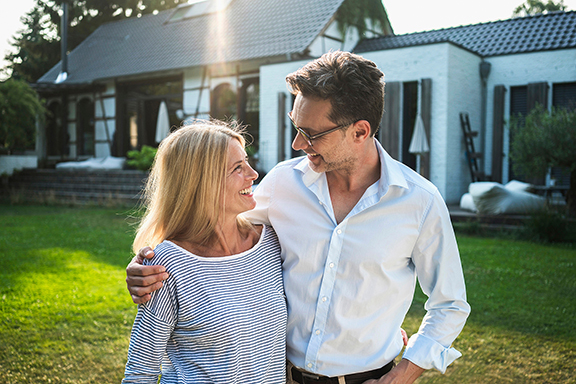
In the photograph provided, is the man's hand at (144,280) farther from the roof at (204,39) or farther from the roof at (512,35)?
the roof at (204,39)

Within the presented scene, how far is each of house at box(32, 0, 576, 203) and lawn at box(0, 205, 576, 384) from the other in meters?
4.83

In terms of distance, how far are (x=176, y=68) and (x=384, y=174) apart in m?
15.5

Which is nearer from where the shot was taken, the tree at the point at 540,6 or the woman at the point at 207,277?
the woman at the point at 207,277

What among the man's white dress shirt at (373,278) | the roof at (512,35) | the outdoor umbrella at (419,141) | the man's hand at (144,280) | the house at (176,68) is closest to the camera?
the man's hand at (144,280)

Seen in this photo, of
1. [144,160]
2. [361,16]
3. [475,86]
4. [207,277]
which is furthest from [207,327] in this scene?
[361,16]

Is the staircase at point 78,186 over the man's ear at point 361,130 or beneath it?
beneath

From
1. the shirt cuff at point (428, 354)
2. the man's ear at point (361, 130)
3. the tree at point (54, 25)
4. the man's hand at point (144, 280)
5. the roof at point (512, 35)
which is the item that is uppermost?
the tree at point (54, 25)

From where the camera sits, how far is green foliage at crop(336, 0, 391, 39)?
15367 mm

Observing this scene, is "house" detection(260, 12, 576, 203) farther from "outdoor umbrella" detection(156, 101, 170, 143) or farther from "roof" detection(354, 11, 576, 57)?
"outdoor umbrella" detection(156, 101, 170, 143)

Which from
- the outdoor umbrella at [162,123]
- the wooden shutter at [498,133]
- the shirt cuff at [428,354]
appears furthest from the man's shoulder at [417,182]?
the outdoor umbrella at [162,123]

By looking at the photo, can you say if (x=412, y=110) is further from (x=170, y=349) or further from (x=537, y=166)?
(x=170, y=349)

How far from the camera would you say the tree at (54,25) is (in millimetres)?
28562

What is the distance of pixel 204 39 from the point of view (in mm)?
17234

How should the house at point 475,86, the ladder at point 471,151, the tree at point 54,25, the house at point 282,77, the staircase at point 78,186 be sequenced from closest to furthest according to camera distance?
the house at point 475,86, the house at point 282,77, the ladder at point 471,151, the staircase at point 78,186, the tree at point 54,25
